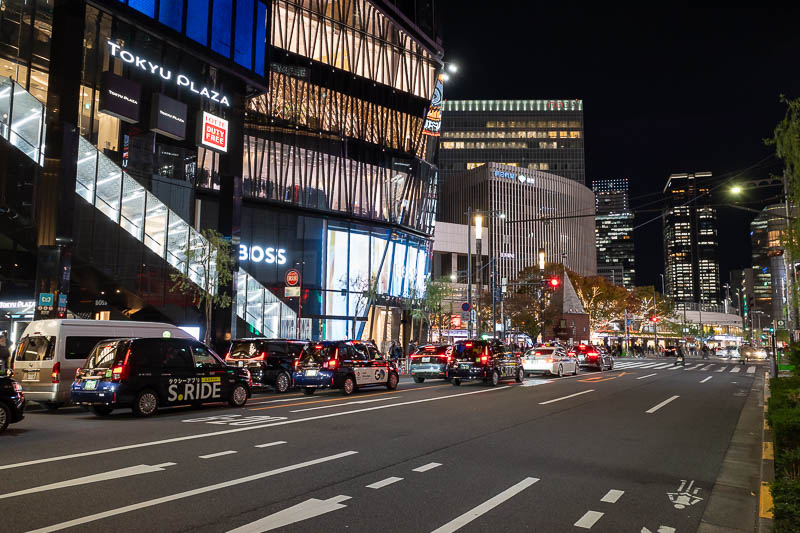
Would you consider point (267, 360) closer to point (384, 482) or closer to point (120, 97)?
point (384, 482)

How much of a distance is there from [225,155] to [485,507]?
111 feet

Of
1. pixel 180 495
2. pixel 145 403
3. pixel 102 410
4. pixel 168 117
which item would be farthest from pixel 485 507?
pixel 168 117

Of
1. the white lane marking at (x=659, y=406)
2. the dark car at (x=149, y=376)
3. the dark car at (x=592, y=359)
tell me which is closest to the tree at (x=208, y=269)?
the dark car at (x=149, y=376)

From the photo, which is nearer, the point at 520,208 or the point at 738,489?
the point at 738,489

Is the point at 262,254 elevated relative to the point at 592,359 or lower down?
elevated

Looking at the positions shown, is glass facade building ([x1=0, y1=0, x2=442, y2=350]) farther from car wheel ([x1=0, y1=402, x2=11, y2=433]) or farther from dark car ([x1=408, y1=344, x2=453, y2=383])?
car wheel ([x1=0, y1=402, x2=11, y2=433])

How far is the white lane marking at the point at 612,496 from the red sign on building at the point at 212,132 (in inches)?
1254

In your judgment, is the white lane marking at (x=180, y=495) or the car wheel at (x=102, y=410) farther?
the car wheel at (x=102, y=410)

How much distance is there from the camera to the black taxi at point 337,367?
1933 cm

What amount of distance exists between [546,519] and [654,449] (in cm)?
508

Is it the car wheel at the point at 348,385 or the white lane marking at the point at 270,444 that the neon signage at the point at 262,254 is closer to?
the car wheel at the point at 348,385

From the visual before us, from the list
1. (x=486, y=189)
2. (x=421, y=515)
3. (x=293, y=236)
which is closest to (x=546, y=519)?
(x=421, y=515)

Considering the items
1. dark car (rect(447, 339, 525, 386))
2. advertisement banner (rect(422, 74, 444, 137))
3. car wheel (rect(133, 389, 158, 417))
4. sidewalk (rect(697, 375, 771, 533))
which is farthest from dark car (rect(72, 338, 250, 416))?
advertisement banner (rect(422, 74, 444, 137))

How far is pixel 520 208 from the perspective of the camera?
13000cm
